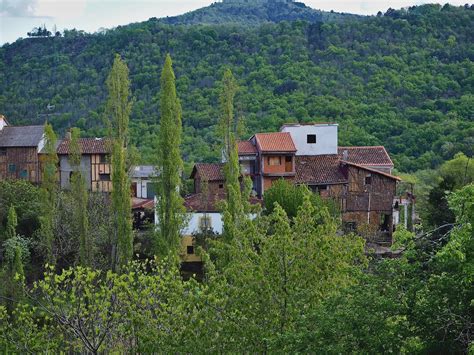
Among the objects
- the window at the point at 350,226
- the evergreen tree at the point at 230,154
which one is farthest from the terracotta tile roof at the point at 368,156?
the evergreen tree at the point at 230,154

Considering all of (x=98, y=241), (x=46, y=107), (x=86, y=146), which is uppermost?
(x=46, y=107)

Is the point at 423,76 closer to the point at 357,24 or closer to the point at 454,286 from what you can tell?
the point at 357,24

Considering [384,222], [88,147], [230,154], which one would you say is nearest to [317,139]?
[384,222]

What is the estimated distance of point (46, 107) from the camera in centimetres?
6700

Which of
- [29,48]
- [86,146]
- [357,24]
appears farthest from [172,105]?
[29,48]

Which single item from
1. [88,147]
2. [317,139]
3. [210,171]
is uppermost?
[317,139]

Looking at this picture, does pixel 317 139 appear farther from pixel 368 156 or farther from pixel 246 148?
pixel 246 148

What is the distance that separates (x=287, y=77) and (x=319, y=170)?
1033 inches

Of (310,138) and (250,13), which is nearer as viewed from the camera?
(310,138)

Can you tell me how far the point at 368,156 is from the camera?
40125mm

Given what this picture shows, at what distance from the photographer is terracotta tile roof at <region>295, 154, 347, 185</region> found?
123 ft

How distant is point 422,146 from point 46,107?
33.5 metres

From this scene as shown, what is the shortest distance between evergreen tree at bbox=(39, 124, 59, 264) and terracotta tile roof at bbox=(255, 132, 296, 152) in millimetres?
10305

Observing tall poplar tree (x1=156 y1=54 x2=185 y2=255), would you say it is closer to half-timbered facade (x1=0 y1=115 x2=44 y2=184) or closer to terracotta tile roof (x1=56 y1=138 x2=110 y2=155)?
terracotta tile roof (x1=56 y1=138 x2=110 y2=155)
